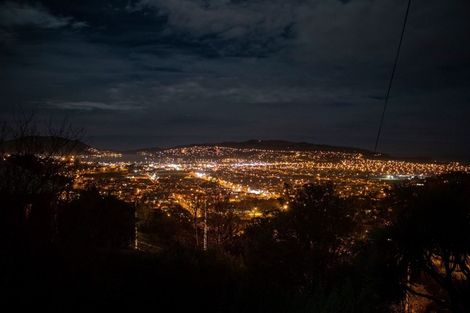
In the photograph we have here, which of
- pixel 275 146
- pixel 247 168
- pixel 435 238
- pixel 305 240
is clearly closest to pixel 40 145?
pixel 305 240

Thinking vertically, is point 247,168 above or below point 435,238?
below

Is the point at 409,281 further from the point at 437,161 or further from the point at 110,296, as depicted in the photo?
the point at 437,161

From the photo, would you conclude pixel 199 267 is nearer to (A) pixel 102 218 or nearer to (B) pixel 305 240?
(B) pixel 305 240

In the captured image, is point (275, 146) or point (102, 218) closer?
point (102, 218)

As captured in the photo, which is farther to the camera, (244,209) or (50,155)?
(244,209)

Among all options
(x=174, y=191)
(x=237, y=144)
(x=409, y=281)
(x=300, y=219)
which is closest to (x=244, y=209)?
(x=174, y=191)

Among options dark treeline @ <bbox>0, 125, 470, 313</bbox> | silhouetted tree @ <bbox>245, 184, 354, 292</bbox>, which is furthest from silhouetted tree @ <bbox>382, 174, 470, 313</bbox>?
silhouetted tree @ <bbox>245, 184, 354, 292</bbox>

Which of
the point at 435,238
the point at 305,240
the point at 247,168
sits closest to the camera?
the point at 435,238

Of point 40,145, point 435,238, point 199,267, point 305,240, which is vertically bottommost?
point 305,240
